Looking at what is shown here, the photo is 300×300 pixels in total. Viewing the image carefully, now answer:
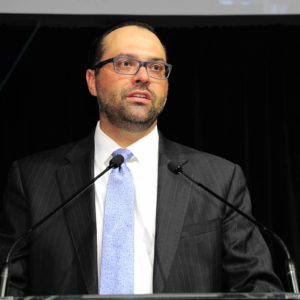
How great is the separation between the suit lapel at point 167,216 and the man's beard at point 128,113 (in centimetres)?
12

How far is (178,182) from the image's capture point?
1.96 meters

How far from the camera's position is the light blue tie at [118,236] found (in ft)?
5.85

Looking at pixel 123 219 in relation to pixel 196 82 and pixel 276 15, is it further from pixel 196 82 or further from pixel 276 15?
pixel 276 15

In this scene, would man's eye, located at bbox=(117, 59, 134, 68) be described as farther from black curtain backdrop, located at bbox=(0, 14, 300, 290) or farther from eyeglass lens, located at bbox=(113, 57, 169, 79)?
black curtain backdrop, located at bbox=(0, 14, 300, 290)

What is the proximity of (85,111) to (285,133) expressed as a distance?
949mm

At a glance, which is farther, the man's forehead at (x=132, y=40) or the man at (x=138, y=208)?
the man's forehead at (x=132, y=40)

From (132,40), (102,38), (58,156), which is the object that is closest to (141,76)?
(132,40)

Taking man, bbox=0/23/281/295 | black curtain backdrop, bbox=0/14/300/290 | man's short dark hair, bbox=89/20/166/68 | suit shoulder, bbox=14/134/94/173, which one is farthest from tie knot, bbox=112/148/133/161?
black curtain backdrop, bbox=0/14/300/290

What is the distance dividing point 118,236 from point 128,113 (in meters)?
0.42

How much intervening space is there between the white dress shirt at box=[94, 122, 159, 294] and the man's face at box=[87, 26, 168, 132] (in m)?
0.07

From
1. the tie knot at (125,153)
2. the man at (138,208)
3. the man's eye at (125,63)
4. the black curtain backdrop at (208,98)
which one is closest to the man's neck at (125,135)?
the man at (138,208)

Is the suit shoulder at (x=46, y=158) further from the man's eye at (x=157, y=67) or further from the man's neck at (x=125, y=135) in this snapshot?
the man's eye at (x=157, y=67)

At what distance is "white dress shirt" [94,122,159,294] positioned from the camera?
1830 mm
